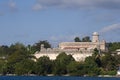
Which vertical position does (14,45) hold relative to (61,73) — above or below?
above

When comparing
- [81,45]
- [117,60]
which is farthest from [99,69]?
Result: [81,45]

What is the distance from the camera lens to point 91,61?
419 feet

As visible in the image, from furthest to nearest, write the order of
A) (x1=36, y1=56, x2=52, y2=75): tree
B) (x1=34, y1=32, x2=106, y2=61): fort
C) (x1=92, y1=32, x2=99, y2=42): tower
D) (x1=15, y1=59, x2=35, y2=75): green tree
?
(x1=92, y1=32, x2=99, y2=42): tower, (x1=34, y1=32, x2=106, y2=61): fort, (x1=15, y1=59, x2=35, y2=75): green tree, (x1=36, y1=56, x2=52, y2=75): tree

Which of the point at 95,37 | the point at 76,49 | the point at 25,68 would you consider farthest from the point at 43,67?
the point at 95,37

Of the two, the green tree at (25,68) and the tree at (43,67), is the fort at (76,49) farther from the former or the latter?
the green tree at (25,68)

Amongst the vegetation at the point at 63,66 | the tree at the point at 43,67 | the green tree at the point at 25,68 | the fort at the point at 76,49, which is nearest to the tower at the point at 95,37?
the fort at the point at 76,49

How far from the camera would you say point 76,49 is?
16262 cm

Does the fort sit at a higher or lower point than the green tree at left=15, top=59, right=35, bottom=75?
higher

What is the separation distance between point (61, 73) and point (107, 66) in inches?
418

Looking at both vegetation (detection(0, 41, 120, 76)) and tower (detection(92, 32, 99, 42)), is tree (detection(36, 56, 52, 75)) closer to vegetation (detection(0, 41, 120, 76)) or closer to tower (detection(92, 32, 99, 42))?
vegetation (detection(0, 41, 120, 76))

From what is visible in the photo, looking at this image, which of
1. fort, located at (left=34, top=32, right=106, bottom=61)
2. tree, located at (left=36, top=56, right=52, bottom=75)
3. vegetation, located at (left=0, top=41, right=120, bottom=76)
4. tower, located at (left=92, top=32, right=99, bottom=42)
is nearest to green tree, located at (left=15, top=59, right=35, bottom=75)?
vegetation, located at (left=0, top=41, right=120, bottom=76)

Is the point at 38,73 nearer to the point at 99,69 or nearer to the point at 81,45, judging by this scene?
the point at 99,69

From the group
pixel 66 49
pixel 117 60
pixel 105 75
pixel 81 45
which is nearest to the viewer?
pixel 105 75

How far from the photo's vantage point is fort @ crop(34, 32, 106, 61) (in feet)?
501
